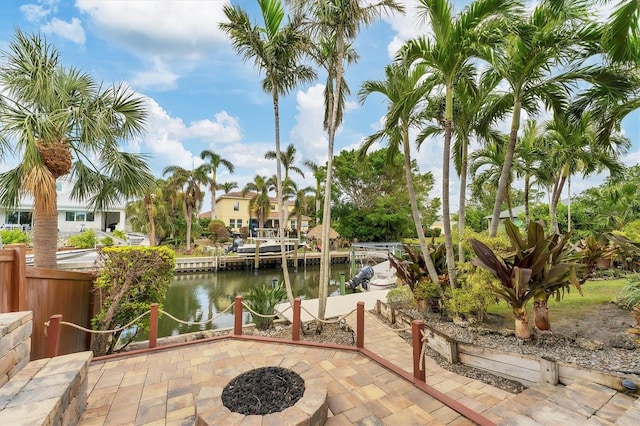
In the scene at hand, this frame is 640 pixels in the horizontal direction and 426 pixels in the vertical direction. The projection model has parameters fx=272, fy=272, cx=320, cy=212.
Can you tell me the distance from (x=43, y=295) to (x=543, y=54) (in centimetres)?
819

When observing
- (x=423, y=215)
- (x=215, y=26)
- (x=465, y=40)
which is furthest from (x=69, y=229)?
(x=423, y=215)

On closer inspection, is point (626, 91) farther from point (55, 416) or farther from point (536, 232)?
point (55, 416)

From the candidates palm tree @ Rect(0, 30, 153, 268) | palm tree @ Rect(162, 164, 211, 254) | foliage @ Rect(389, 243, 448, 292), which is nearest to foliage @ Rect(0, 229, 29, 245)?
palm tree @ Rect(0, 30, 153, 268)

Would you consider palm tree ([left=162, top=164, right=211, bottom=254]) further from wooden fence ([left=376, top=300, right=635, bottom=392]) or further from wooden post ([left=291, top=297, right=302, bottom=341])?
wooden fence ([left=376, top=300, right=635, bottom=392])

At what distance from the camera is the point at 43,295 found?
3.76 metres

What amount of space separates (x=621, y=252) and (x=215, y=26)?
12976 millimetres

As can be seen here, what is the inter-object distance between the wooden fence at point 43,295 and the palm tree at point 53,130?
0.88m

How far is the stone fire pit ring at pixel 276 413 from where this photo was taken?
223 cm

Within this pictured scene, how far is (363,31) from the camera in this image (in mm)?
5250

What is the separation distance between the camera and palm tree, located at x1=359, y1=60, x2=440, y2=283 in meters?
5.26

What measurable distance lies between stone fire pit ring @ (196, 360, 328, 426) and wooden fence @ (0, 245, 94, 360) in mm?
2485

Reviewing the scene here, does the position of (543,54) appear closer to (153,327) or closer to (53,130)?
(153,327)

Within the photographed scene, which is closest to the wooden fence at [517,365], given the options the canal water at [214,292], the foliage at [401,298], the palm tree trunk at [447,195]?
the palm tree trunk at [447,195]

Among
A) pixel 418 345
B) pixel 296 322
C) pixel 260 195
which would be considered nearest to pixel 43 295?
pixel 296 322
